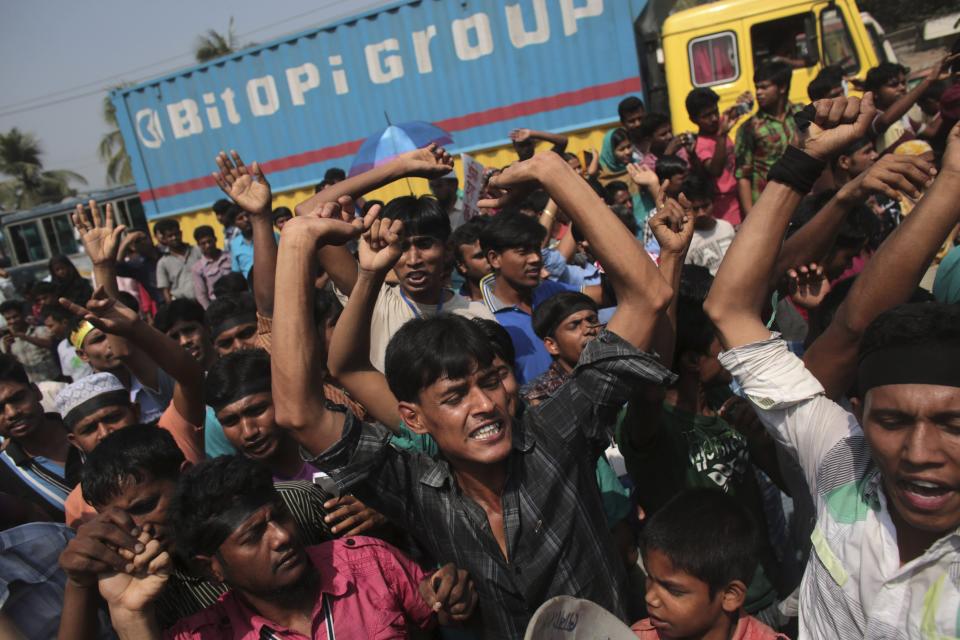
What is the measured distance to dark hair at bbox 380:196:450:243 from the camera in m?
3.32

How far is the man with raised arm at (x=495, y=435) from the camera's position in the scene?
174cm

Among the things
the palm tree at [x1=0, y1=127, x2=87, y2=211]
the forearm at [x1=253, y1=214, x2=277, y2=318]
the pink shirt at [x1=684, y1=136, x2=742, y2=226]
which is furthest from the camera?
the palm tree at [x1=0, y1=127, x2=87, y2=211]

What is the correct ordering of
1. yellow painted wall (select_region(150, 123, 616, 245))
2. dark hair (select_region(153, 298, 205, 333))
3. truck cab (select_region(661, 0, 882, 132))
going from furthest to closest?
truck cab (select_region(661, 0, 882, 132)), yellow painted wall (select_region(150, 123, 616, 245)), dark hair (select_region(153, 298, 205, 333))

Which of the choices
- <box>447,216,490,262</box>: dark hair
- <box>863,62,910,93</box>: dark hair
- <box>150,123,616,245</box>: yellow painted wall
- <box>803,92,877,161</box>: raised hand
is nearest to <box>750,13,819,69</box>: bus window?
<box>150,123,616,245</box>: yellow painted wall

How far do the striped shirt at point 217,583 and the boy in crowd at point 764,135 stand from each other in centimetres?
440

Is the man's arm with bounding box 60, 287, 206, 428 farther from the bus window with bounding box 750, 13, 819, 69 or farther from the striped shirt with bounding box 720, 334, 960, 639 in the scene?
the bus window with bounding box 750, 13, 819, 69

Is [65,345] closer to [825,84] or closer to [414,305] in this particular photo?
[414,305]

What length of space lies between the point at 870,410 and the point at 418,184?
607 cm

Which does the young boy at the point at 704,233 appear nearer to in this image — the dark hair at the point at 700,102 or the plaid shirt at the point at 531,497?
the dark hair at the point at 700,102

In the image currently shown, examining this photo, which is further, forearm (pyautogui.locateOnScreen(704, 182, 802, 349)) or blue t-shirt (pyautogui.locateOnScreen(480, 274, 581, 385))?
blue t-shirt (pyautogui.locateOnScreen(480, 274, 581, 385))

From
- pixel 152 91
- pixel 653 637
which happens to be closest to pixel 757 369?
pixel 653 637

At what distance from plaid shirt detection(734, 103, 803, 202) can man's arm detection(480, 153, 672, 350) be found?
4.17 metres

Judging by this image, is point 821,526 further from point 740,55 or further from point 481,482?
point 740,55

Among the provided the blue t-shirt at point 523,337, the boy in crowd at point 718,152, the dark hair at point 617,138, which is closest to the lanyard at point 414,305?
the blue t-shirt at point 523,337
